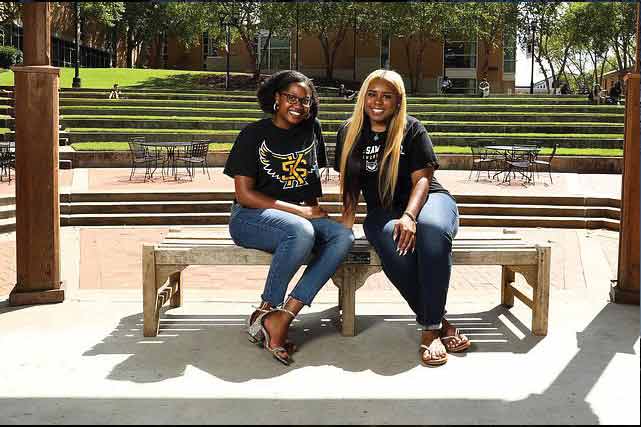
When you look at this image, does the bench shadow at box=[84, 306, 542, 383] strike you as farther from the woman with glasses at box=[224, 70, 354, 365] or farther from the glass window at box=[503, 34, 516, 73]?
the glass window at box=[503, 34, 516, 73]

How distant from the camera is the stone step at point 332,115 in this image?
26.1 metres

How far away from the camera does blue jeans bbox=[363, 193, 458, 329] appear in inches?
180

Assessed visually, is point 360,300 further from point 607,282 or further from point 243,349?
point 607,282

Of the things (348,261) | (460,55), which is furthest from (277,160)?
(460,55)

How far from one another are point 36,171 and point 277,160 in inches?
77.5

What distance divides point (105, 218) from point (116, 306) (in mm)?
5935

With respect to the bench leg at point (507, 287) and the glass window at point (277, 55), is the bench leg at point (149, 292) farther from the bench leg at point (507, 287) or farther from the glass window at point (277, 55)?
the glass window at point (277, 55)

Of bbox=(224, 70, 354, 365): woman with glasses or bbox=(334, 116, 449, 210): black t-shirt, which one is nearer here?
bbox=(224, 70, 354, 365): woman with glasses

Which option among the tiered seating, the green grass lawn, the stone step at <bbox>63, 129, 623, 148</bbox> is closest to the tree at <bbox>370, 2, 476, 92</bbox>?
the tiered seating

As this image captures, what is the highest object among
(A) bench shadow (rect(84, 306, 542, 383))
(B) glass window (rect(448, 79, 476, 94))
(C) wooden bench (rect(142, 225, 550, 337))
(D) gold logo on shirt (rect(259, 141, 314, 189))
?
(B) glass window (rect(448, 79, 476, 94))

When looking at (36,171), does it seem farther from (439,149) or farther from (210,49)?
(210,49)

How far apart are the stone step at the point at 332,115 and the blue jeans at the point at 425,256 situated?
21.5 meters

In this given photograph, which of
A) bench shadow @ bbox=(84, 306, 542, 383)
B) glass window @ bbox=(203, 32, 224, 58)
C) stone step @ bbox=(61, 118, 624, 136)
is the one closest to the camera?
bench shadow @ bbox=(84, 306, 542, 383)

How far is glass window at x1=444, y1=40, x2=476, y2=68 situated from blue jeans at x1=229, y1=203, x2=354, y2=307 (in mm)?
52048
